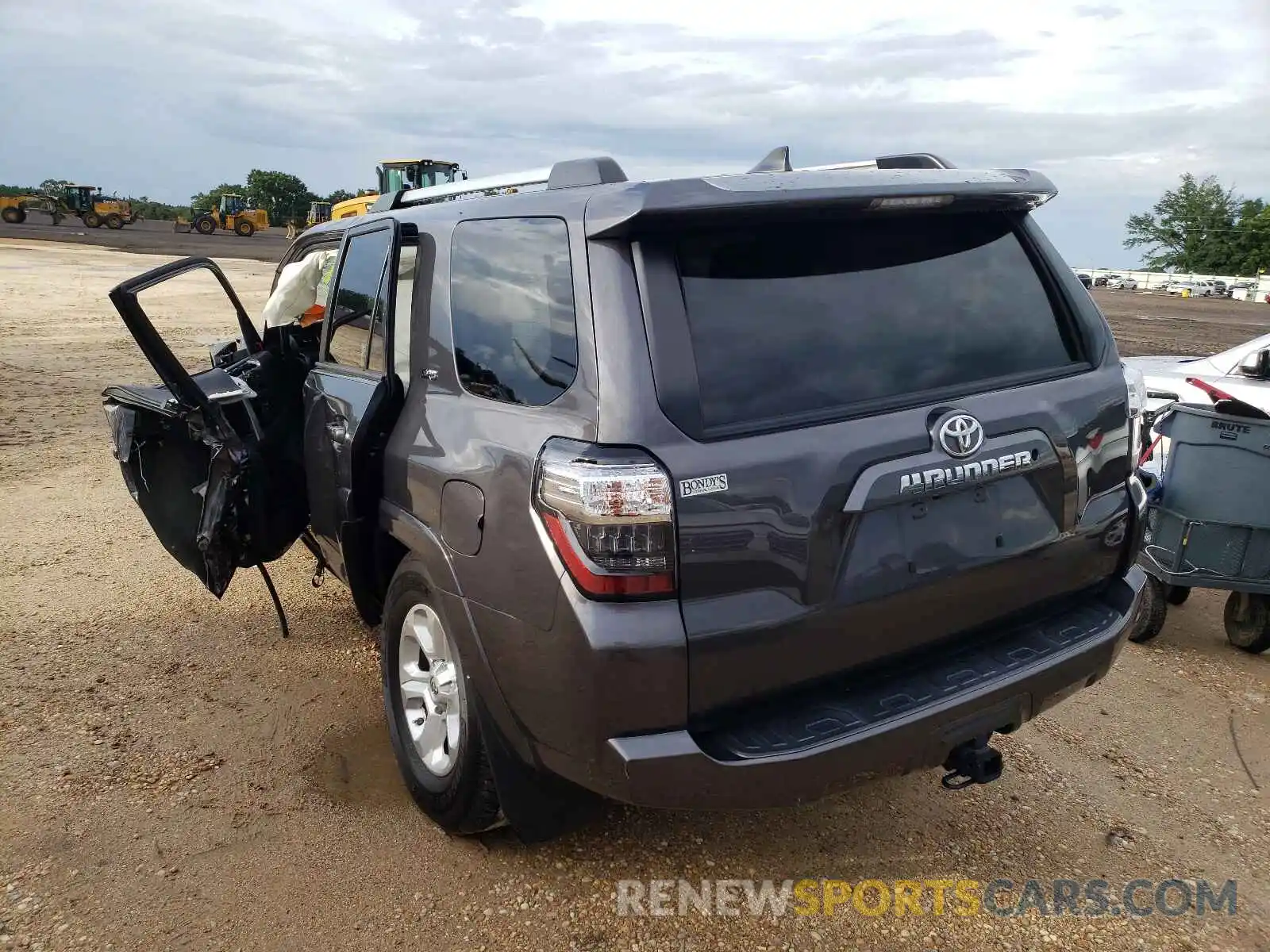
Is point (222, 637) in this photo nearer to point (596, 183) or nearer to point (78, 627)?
point (78, 627)

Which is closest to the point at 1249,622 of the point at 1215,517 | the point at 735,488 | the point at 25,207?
the point at 1215,517

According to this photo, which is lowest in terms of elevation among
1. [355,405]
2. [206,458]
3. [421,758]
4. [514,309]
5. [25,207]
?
[421,758]

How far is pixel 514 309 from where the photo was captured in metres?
2.75

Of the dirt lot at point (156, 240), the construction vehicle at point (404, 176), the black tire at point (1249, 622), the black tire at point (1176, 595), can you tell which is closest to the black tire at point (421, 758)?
the black tire at point (1249, 622)

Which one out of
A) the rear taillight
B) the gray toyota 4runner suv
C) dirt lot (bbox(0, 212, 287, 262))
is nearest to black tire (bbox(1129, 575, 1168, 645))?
the gray toyota 4runner suv

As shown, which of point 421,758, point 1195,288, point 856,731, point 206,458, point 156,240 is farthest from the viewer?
point 1195,288

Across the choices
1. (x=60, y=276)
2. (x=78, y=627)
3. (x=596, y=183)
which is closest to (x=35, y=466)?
(x=78, y=627)

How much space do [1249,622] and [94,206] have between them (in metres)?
53.3

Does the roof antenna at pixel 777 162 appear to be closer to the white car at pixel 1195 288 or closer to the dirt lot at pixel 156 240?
the dirt lot at pixel 156 240

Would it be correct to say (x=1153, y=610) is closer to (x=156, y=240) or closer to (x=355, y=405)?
(x=355, y=405)

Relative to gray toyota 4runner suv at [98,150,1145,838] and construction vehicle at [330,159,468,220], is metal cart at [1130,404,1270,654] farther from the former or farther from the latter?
construction vehicle at [330,159,468,220]

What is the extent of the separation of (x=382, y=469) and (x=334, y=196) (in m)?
72.9

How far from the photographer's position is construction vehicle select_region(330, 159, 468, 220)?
2352 cm

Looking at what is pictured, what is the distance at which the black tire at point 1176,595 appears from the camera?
206 inches
